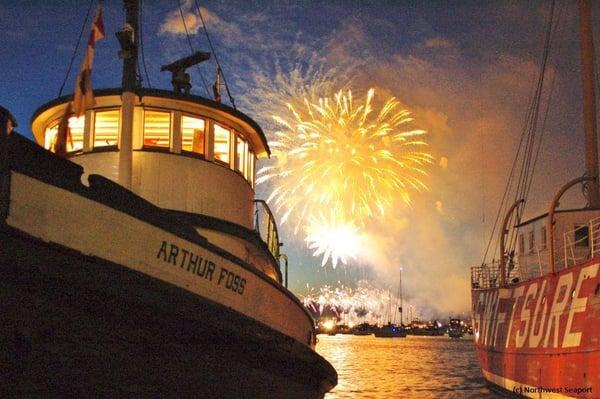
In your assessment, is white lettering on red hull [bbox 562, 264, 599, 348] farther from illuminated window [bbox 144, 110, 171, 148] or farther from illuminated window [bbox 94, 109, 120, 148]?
illuminated window [bbox 94, 109, 120, 148]

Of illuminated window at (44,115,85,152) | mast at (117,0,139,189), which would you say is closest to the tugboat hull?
mast at (117,0,139,189)

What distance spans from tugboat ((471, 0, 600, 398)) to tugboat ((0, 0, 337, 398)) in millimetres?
6673

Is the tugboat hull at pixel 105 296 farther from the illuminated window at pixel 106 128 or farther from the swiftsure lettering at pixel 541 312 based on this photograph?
the swiftsure lettering at pixel 541 312

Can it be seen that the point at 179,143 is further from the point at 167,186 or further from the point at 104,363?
the point at 104,363

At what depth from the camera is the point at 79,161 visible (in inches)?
422

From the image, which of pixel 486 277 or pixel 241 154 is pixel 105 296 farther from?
pixel 486 277

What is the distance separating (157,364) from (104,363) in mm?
712

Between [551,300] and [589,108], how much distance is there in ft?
30.0

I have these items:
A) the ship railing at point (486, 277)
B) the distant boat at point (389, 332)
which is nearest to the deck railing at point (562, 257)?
the ship railing at point (486, 277)

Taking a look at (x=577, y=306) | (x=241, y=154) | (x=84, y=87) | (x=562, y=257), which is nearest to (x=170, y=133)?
(x=241, y=154)

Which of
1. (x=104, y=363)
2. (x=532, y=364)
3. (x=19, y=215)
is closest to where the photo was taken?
(x=19, y=215)

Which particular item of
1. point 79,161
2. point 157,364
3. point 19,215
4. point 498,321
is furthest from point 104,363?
point 498,321

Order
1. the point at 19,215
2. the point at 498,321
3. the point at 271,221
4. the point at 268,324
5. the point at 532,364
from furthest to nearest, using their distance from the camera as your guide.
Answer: the point at 498,321, the point at 532,364, the point at 271,221, the point at 268,324, the point at 19,215

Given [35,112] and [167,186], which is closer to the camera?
[167,186]
